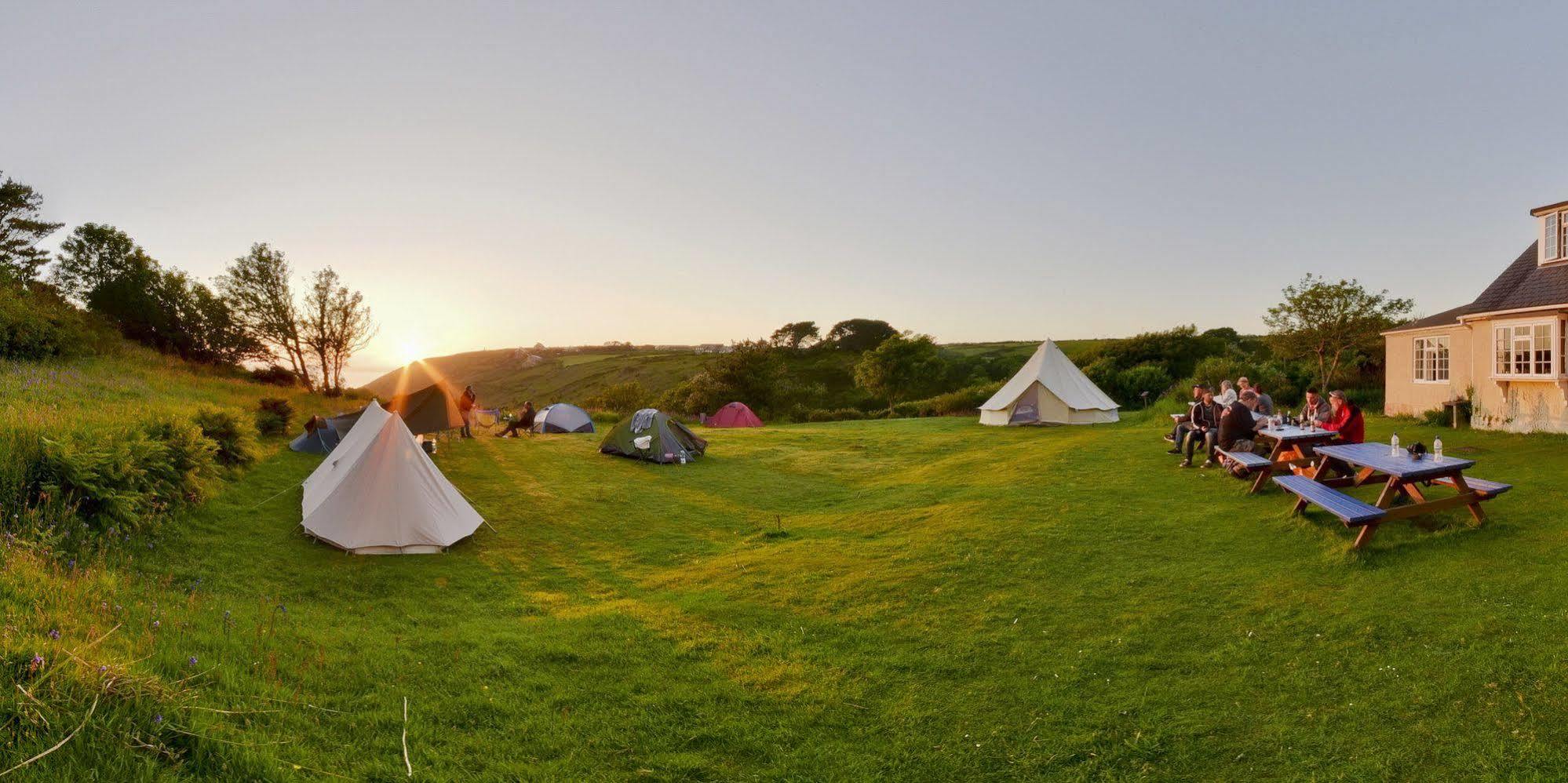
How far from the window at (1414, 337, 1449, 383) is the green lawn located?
10.0 m

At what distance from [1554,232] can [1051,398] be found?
11407mm

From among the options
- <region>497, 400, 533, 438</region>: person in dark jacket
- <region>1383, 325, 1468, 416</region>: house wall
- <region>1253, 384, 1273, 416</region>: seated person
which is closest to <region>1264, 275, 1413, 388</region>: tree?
<region>1383, 325, 1468, 416</region>: house wall

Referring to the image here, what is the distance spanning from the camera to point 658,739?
4.51 metres

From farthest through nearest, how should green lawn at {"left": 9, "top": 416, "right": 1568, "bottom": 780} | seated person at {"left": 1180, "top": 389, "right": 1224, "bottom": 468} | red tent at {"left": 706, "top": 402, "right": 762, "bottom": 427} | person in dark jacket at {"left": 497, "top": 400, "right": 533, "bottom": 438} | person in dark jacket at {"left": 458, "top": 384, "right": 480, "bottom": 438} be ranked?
red tent at {"left": 706, "top": 402, "right": 762, "bottom": 427}, person in dark jacket at {"left": 497, "top": 400, "right": 533, "bottom": 438}, person in dark jacket at {"left": 458, "top": 384, "right": 480, "bottom": 438}, seated person at {"left": 1180, "top": 389, "right": 1224, "bottom": 468}, green lawn at {"left": 9, "top": 416, "right": 1568, "bottom": 780}

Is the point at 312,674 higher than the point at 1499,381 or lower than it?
lower

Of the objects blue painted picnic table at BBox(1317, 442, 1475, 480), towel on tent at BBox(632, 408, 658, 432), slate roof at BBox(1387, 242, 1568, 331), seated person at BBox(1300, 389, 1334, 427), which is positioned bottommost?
blue painted picnic table at BBox(1317, 442, 1475, 480)

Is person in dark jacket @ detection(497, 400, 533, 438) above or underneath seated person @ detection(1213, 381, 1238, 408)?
underneath

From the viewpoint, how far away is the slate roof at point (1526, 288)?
14453 mm

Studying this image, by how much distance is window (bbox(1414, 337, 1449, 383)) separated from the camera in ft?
60.9

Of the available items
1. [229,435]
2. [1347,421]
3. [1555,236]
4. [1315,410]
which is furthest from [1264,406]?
[229,435]

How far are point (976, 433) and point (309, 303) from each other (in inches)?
1002

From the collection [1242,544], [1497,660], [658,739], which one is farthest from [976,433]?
[658,739]

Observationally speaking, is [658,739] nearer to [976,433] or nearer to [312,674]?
[312,674]

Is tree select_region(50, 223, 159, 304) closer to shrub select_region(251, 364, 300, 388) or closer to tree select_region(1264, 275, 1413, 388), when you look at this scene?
shrub select_region(251, 364, 300, 388)
